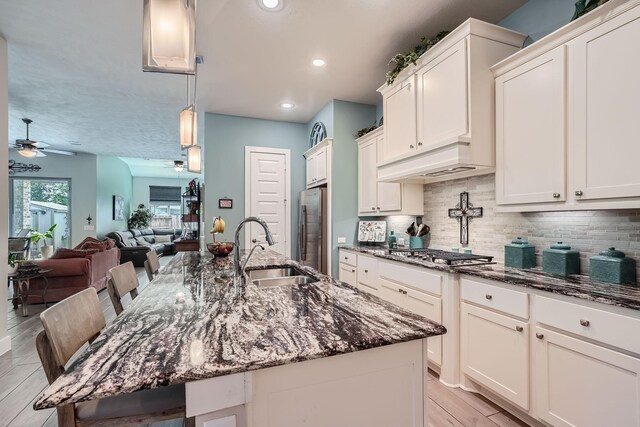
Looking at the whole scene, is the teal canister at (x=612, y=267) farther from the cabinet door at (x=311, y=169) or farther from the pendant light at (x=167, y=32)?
the cabinet door at (x=311, y=169)

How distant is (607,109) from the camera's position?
1600 millimetres

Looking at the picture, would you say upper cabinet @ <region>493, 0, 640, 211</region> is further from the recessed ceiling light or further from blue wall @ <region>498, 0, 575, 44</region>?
the recessed ceiling light

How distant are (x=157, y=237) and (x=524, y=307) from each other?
11.1 m

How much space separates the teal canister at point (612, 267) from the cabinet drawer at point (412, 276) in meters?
0.89

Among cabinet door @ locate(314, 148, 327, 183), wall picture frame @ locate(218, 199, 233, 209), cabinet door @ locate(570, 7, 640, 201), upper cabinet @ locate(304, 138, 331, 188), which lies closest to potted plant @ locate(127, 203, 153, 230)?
wall picture frame @ locate(218, 199, 233, 209)

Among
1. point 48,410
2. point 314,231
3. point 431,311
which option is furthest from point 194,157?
point 431,311

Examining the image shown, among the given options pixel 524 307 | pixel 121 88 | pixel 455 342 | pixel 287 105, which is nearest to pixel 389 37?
pixel 287 105

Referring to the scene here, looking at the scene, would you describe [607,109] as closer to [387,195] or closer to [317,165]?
[387,195]

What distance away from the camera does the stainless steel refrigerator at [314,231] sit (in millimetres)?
4145

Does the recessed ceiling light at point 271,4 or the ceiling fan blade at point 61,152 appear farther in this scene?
the ceiling fan blade at point 61,152

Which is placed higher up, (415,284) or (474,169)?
(474,169)

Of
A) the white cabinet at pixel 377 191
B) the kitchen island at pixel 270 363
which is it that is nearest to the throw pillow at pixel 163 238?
the white cabinet at pixel 377 191

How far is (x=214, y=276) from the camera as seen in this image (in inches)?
78.1

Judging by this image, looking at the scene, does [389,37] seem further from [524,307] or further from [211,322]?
[211,322]
